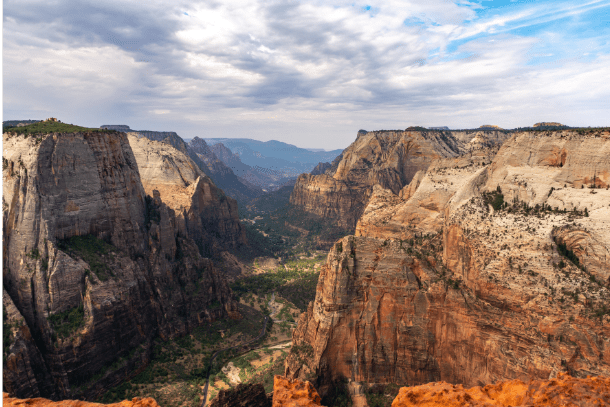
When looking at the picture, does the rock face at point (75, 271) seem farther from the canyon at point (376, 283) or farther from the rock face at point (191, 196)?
the rock face at point (191, 196)

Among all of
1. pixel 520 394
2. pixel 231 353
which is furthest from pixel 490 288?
pixel 231 353

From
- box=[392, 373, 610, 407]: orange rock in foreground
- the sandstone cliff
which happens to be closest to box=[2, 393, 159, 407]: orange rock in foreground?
the sandstone cliff

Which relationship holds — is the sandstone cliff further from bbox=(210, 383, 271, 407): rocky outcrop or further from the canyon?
the canyon

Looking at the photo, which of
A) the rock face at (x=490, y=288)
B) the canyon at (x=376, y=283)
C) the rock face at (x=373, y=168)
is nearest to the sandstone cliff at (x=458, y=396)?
the canyon at (x=376, y=283)

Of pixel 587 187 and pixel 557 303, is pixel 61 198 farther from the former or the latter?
pixel 587 187

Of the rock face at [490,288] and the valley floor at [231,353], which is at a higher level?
the rock face at [490,288]

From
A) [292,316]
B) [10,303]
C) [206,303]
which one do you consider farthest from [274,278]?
[10,303]
